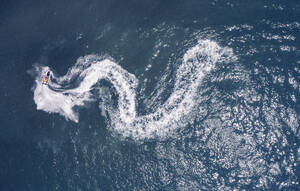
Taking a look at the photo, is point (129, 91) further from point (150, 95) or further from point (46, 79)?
point (46, 79)

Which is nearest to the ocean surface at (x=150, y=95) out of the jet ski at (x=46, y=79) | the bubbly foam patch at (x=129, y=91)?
the bubbly foam patch at (x=129, y=91)

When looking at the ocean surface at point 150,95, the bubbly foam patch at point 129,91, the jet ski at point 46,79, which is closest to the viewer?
the ocean surface at point 150,95

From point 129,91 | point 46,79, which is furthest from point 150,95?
point 46,79

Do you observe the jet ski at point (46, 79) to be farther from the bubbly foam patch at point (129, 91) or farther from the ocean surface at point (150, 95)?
the ocean surface at point (150, 95)

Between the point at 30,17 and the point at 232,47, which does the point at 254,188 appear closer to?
the point at 232,47

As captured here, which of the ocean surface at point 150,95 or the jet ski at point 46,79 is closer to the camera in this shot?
the ocean surface at point 150,95

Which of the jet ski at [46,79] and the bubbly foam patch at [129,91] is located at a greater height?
the jet ski at [46,79]

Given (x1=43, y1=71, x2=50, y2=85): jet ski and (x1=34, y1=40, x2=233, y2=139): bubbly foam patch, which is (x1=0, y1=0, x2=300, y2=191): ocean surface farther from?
(x1=43, y1=71, x2=50, y2=85): jet ski
